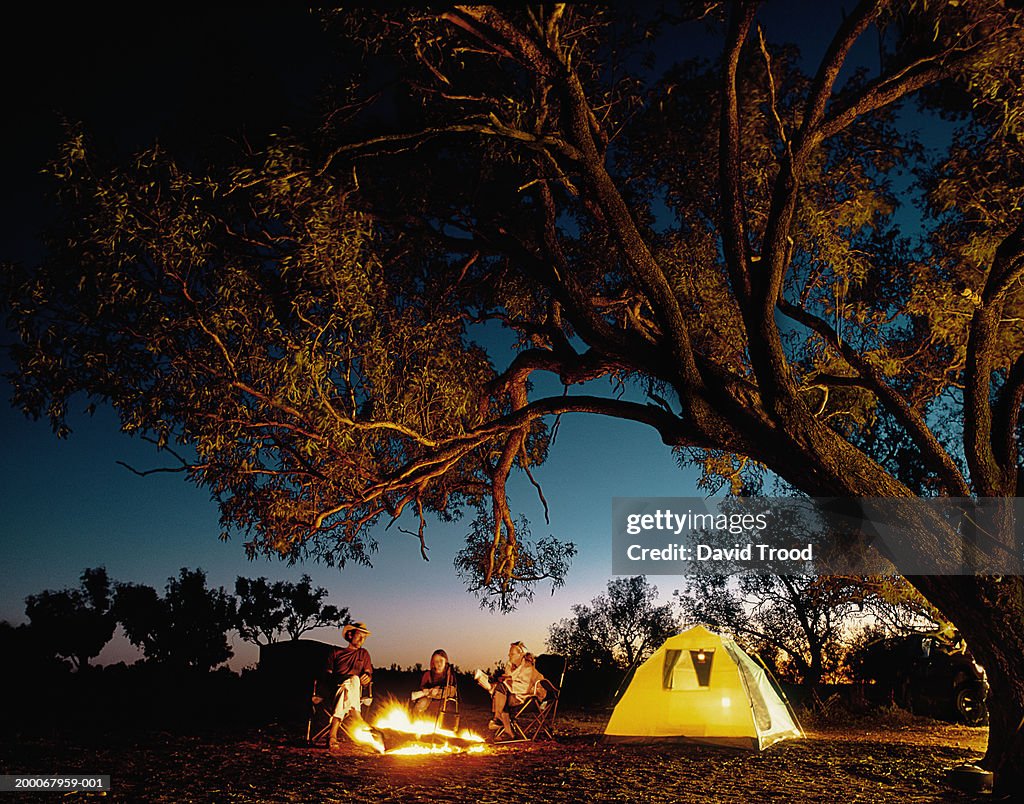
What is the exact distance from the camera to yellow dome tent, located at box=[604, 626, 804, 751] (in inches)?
473

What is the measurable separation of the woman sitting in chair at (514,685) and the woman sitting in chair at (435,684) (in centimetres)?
46

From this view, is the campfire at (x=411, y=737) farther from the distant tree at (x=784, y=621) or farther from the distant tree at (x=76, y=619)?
the distant tree at (x=76, y=619)

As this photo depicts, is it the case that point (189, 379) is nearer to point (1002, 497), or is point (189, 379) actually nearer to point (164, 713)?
point (164, 713)

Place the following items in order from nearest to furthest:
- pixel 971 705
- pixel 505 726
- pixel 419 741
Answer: pixel 419 741 → pixel 505 726 → pixel 971 705

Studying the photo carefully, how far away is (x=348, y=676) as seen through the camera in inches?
444

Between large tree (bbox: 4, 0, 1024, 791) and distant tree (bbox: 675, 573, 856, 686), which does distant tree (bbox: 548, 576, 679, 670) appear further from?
large tree (bbox: 4, 0, 1024, 791)

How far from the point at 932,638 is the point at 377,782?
510 inches

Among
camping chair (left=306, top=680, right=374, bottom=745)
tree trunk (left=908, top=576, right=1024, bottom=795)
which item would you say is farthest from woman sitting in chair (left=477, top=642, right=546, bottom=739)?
tree trunk (left=908, top=576, right=1024, bottom=795)

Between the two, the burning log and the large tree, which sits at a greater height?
the large tree

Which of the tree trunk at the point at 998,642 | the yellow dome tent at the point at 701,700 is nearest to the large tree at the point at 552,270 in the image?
the tree trunk at the point at 998,642

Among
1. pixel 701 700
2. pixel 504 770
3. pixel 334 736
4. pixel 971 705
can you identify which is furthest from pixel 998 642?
pixel 971 705

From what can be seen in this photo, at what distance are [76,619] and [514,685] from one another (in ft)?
113

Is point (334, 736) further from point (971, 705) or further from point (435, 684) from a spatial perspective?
point (971, 705)

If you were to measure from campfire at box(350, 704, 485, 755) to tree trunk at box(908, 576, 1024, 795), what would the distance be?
235 inches
